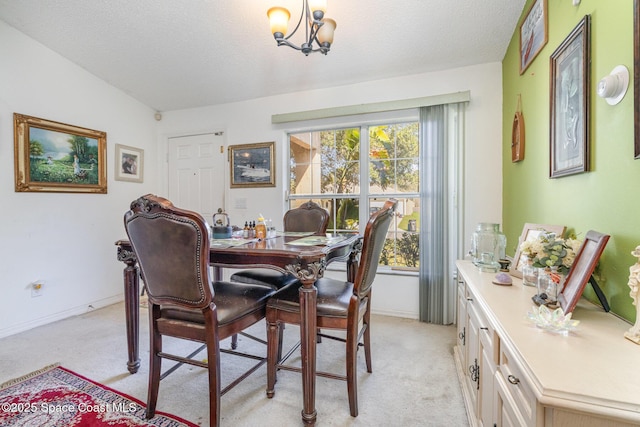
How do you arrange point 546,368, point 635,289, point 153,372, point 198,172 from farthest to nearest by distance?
point 198,172, point 153,372, point 635,289, point 546,368

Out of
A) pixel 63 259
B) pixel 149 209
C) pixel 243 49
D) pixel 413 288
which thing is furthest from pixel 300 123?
pixel 63 259

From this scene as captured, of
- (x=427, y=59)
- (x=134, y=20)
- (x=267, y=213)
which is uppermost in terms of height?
(x=134, y=20)

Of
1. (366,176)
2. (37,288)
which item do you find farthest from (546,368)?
(37,288)

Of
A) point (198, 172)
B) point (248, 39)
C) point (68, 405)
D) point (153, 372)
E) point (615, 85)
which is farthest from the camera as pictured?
point (198, 172)

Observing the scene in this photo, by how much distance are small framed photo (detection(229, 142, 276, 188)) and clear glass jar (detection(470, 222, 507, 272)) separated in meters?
2.29

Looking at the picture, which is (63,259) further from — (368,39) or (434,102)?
(434,102)

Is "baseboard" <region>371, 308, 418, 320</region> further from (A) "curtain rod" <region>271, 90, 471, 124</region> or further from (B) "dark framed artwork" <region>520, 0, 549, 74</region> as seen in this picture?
(B) "dark framed artwork" <region>520, 0, 549, 74</region>

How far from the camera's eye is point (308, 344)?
1.56 meters

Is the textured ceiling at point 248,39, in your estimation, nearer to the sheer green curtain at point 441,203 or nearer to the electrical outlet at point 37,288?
the sheer green curtain at point 441,203

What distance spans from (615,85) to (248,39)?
2.61m

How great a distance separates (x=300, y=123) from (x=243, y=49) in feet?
3.06

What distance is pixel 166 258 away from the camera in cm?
148

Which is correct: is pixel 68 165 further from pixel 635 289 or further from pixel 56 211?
pixel 635 289

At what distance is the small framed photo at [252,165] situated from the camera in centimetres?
369
